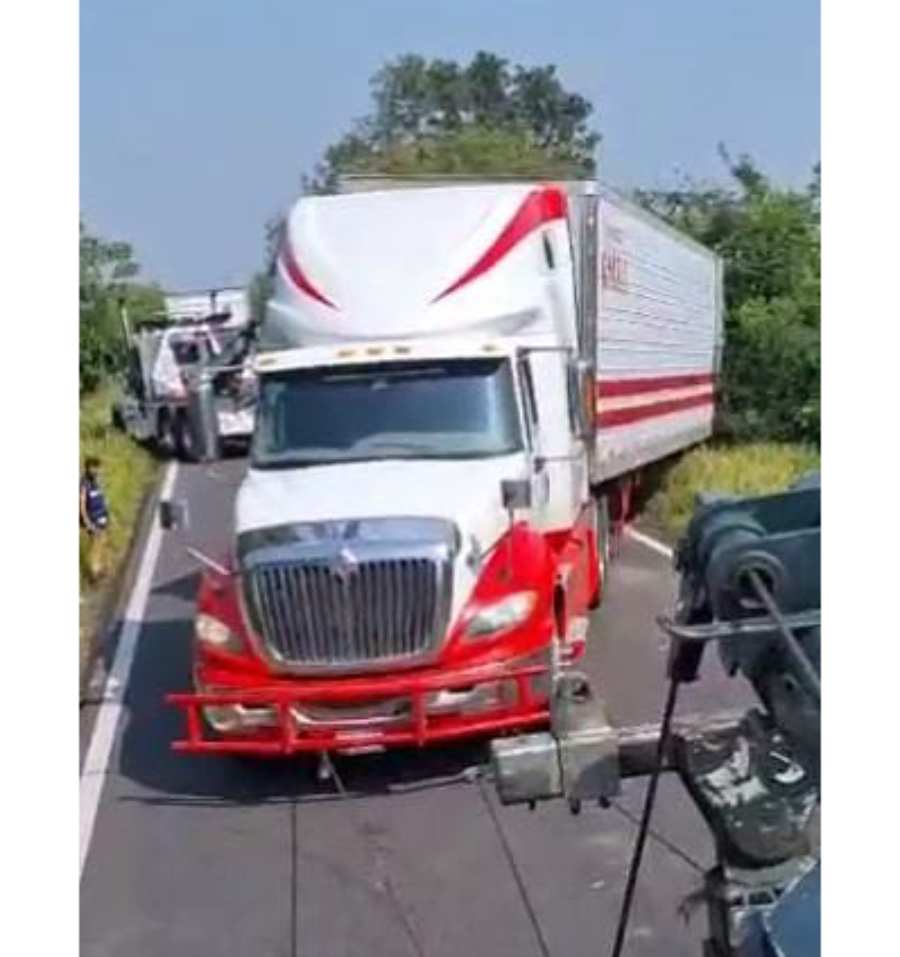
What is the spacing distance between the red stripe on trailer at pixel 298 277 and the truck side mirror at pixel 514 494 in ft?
5.66

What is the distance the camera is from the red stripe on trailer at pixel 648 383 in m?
14.1

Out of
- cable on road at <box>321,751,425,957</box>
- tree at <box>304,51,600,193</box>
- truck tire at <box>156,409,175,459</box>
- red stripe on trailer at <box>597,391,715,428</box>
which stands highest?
→ tree at <box>304,51,600,193</box>

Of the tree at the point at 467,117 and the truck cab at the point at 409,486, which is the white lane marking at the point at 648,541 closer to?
the truck cab at the point at 409,486

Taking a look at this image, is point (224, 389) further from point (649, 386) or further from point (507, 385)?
point (507, 385)

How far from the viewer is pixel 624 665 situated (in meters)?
11.9

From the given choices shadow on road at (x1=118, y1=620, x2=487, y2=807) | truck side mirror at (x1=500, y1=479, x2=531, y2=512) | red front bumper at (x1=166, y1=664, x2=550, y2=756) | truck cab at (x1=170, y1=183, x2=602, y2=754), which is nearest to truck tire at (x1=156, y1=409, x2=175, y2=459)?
truck cab at (x1=170, y1=183, x2=602, y2=754)

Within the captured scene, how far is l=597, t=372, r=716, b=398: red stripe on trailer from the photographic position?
46.3 ft

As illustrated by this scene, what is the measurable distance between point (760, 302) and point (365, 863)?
58.9 feet

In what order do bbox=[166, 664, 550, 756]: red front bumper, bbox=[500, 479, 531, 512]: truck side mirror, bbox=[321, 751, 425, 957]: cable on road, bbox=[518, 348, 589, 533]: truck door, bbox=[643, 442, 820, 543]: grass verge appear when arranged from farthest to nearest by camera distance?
bbox=[643, 442, 820, 543]: grass verge → bbox=[518, 348, 589, 533]: truck door → bbox=[500, 479, 531, 512]: truck side mirror → bbox=[166, 664, 550, 756]: red front bumper → bbox=[321, 751, 425, 957]: cable on road

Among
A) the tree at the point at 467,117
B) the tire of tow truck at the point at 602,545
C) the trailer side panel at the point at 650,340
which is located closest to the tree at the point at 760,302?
the trailer side panel at the point at 650,340

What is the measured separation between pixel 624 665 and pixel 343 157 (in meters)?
46.1

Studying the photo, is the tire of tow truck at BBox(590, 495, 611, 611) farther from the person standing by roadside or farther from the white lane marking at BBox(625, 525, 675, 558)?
the person standing by roadside

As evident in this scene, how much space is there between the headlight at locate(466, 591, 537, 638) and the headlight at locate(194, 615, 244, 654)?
1.18 m
